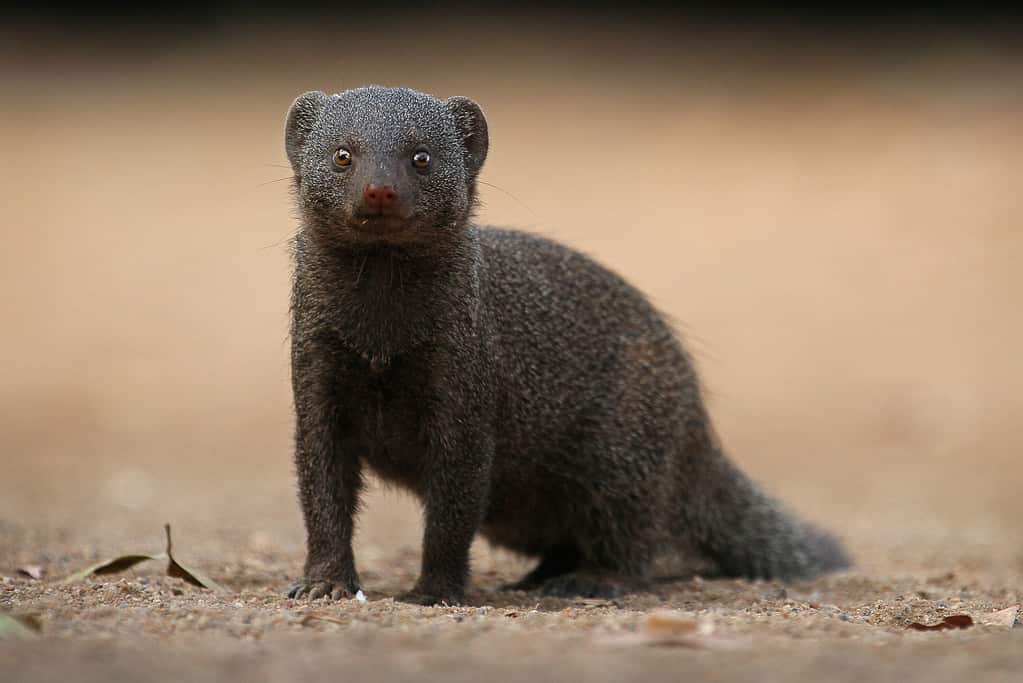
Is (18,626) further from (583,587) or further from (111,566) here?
(583,587)

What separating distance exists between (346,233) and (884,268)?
425 inches

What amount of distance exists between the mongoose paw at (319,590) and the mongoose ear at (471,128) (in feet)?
5.16

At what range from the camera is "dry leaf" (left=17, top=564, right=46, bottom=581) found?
507 cm

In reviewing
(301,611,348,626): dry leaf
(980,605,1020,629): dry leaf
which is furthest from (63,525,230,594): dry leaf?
(980,605,1020,629): dry leaf

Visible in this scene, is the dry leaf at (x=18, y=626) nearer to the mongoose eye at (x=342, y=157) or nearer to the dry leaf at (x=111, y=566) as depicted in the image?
the dry leaf at (x=111, y=566)

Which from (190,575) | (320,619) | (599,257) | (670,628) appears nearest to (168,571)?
(190,575)

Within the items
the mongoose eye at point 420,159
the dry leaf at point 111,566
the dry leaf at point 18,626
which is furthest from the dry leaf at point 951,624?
the dry leaf at point 111,566

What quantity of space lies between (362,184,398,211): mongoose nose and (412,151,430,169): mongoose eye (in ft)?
1.08

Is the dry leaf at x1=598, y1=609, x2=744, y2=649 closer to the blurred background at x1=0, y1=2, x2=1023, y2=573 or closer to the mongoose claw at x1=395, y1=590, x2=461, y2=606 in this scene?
the mongoose claw at x1=395, y1=590, x2=461, y2=606

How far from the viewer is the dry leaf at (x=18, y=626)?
3.45 meters

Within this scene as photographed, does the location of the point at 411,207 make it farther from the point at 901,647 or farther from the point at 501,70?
the point at 501,70

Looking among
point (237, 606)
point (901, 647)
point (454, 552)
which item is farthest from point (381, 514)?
point (901, 647)

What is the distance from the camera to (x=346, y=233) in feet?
15.9

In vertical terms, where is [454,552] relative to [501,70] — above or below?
below
